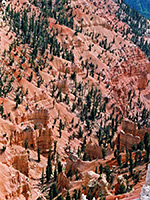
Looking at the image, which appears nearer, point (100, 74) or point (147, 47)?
point (100, 74)

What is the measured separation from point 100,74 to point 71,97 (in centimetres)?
3079

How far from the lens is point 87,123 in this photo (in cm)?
8988

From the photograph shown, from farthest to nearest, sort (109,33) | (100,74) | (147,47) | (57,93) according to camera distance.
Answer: (147,47) < (109,33) < (100,74) < (57,93)

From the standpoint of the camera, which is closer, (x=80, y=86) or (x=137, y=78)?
(x=80, y=86)

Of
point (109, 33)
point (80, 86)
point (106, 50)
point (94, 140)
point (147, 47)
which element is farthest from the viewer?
point (147, 47)

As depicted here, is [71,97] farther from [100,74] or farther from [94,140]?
[100,74]

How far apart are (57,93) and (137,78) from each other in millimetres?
60191

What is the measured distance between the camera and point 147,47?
6708 inches

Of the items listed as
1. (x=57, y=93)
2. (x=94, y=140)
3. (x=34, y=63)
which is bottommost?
(x=94, y=140)

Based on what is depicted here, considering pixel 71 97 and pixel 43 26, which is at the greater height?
pixel 43 26

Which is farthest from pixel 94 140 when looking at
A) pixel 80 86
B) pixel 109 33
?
pixel 109 33

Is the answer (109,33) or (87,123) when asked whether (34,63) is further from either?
(109,33)

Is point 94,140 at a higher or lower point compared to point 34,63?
lower

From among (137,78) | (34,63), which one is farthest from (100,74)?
(34,63)
